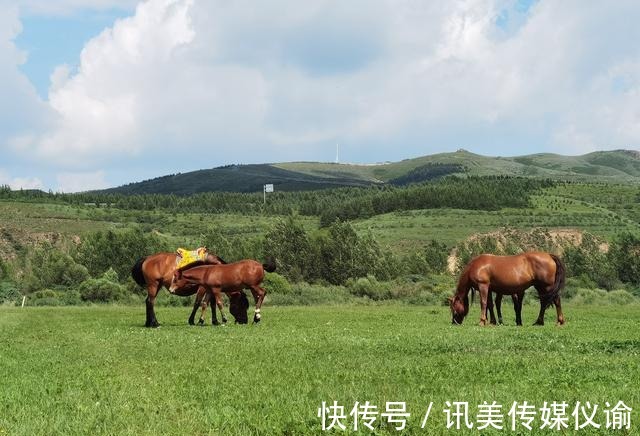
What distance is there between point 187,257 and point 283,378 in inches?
628

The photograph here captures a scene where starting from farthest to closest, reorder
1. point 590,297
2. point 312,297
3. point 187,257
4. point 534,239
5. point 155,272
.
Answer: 1. point 534,239
2. point 312,297
3. point 590,297
4. point 187,257
5. point 155,272

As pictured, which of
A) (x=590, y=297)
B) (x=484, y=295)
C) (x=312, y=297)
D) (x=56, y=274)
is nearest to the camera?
(x=484, y=295)

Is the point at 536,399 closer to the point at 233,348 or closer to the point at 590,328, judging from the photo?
the point at 233,348

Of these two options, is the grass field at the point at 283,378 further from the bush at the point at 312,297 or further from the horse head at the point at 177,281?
the bush at the point at 312,297

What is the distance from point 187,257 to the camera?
26359 millimetres

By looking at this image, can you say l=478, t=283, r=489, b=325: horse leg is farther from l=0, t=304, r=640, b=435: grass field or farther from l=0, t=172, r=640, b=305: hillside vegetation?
l=0, t=172, r=640, b=305: hillside vegetation

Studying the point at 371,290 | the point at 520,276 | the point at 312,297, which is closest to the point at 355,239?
the point at 371,290

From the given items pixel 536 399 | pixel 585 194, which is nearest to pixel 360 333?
pixel 536 399

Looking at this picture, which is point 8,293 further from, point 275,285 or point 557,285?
point 557,285

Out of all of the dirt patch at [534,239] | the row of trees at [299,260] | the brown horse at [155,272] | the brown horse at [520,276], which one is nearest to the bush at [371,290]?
the row of trees at [299,260]

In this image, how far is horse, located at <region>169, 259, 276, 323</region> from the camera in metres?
26.2

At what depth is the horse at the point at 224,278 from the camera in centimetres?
2617

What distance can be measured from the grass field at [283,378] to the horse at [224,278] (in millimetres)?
7593

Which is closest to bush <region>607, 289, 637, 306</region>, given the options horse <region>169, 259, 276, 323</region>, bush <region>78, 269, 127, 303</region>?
horse <region>169, 259, 276, 323</region>
